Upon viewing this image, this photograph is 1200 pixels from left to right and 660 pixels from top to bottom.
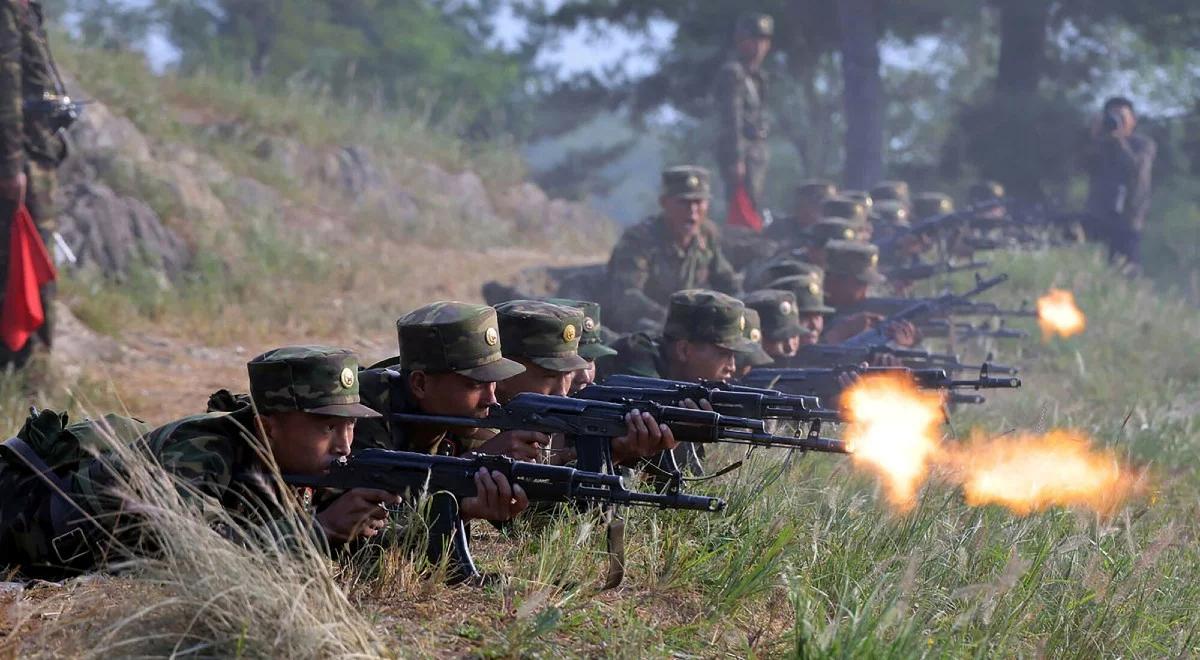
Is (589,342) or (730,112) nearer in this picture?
(589,342)

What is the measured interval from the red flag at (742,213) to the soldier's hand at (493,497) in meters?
12.6

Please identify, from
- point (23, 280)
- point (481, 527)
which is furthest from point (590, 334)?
point (23, 280)

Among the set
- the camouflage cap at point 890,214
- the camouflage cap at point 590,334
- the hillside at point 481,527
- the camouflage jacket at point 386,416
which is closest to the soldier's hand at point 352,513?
the hillside at point 481,527

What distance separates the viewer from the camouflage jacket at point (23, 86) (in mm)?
8445

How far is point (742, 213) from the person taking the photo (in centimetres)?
1700

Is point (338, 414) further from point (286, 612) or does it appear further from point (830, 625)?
point (830, 625)

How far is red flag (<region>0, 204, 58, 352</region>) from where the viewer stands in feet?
28.3

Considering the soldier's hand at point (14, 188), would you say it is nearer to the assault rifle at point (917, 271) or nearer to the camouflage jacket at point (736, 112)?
the assault rifle at point (917, 271)

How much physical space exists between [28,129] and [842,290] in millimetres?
5863

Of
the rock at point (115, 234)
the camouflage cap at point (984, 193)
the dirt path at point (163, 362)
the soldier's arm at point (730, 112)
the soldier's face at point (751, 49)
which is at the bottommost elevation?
the dirt path at point (163, 362)

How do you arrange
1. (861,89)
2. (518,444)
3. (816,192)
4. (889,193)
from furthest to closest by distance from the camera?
(861,89), (889,193), (816,192), (518,444)

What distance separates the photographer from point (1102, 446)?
857 cm

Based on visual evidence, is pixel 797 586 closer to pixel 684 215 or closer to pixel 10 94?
pixel 10 94

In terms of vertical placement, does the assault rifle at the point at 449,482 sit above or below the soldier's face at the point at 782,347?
above
